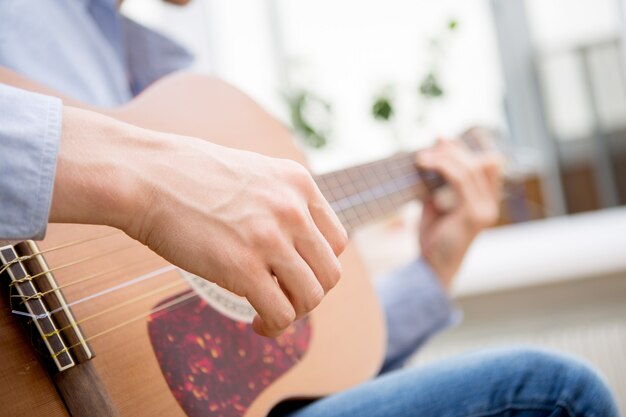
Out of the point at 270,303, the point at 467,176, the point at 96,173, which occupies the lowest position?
the point at 467,176

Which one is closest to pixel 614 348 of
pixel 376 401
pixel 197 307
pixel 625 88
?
pixel 625 88

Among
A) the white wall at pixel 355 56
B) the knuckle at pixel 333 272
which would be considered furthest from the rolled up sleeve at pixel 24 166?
the white wall at pixel 355 56

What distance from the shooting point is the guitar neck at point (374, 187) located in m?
0.92

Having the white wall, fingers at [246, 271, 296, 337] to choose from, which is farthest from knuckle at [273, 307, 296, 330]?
the white wall

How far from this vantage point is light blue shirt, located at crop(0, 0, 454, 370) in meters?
0.46

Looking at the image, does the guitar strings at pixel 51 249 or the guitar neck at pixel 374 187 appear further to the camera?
the guitar neck at pixel 374 187

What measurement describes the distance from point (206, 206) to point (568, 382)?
16.0 inches

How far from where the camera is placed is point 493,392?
0.72m

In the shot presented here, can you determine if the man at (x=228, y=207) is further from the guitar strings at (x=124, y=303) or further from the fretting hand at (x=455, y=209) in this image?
the guitar strings at (x=124, y=303)

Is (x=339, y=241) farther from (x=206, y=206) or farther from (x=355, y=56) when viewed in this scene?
(x=355, y=56)

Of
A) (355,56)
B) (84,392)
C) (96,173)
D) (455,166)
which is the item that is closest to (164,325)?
(84,392)

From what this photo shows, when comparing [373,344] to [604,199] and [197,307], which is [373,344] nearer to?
[197,307]

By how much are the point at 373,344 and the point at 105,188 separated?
0.54 m

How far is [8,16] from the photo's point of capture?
84 cm
